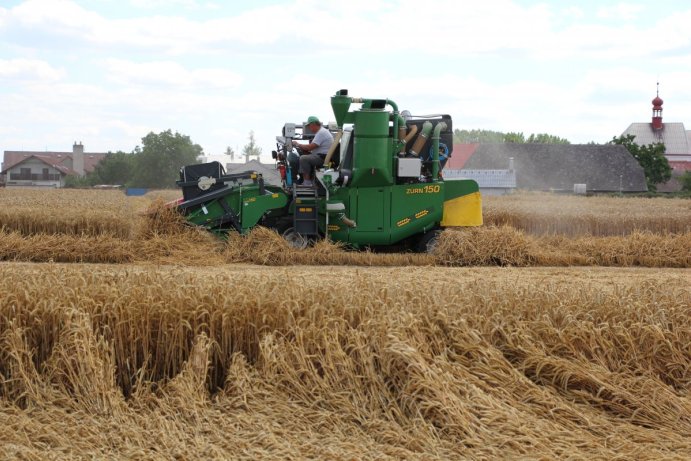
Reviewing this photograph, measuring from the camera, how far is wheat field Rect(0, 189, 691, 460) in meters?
5.77

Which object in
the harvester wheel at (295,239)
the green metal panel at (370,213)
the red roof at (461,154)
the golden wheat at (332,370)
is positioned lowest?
the golden wheat at (332,370)

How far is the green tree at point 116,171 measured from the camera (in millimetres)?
75000

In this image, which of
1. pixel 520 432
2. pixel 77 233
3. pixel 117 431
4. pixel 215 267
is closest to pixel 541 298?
pixel 520 432

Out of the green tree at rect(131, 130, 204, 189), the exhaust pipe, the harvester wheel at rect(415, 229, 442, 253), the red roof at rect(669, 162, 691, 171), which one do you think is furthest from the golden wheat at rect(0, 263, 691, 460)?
the red roof at rect(669, 162, 691, 171)

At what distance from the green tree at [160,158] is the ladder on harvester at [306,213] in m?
57.9

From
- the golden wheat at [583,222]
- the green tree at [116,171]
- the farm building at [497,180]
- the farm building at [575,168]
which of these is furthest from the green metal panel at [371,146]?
the green tree at [116,171]

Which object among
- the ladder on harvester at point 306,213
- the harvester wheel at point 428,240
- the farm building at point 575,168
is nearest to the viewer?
the ladder on harvester at point 306,213

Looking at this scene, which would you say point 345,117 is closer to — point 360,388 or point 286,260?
point 286,260

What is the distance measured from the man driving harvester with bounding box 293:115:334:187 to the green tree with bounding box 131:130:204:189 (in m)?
57.5

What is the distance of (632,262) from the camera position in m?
14.9

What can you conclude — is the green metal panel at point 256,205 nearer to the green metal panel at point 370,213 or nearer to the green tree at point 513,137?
the green metal panel at point 370,213

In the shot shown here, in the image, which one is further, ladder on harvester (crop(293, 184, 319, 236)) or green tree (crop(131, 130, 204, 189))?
green tree (crop(131, 130, 204, 189))

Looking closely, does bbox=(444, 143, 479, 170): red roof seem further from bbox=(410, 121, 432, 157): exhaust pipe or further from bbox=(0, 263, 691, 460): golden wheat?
bbox=(0, 263, 691, 460): golden wheat

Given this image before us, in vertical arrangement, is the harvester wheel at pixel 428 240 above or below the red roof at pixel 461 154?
below
